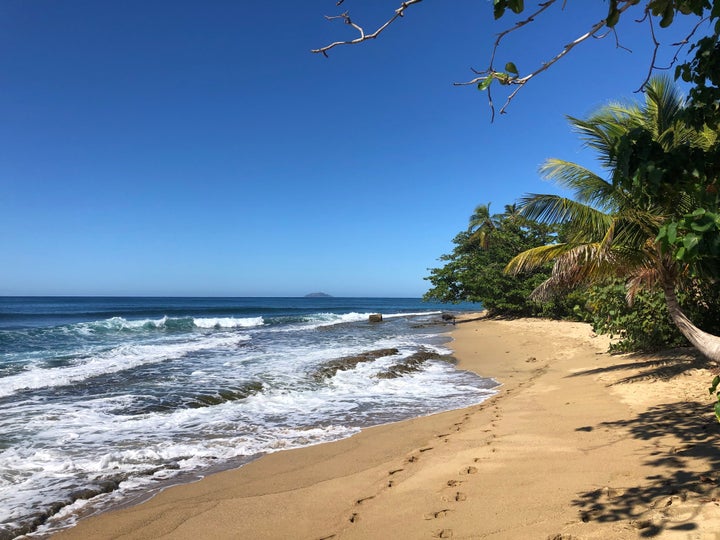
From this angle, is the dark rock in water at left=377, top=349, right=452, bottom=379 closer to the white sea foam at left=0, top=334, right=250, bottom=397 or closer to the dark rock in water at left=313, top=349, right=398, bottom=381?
the dark rock in water at left=313, top=349, right=398, bottom=381

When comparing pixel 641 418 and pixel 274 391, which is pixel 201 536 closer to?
pixel 641 418

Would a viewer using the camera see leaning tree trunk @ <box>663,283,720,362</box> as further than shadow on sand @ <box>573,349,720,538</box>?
Yes

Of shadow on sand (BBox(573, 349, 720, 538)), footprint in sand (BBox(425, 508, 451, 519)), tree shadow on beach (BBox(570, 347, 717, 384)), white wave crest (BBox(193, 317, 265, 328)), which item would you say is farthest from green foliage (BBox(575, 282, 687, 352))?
white wave crest (BBox(193, 317, 265, 328))

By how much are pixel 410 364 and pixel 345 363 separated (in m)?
1.85

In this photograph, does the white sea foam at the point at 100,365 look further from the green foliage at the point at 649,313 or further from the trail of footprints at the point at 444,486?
the green foliage at the point at 649,313

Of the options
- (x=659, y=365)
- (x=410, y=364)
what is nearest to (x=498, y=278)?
(x=410, y=364)

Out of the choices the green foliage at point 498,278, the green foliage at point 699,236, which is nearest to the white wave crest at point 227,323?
the green foliage at point 498,278

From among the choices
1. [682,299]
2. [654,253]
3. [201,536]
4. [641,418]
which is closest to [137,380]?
[201,536]

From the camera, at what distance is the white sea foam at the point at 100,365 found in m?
10.2

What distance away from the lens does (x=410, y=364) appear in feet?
40.1

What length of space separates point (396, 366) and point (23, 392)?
860cm

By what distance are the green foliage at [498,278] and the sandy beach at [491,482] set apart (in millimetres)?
19006

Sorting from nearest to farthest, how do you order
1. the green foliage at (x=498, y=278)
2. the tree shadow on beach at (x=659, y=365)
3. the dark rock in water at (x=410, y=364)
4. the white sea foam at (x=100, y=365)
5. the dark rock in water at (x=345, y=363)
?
the tree shadow on beach at (x=659, y=365) → the white sea foam at (x=100, y=365) → the dark rock in water at (x=410, y=364) → the dark rock in water at (x=345, y=363) → the green foliage at (x=498, y=278)

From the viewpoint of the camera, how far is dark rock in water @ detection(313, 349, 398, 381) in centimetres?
1095
